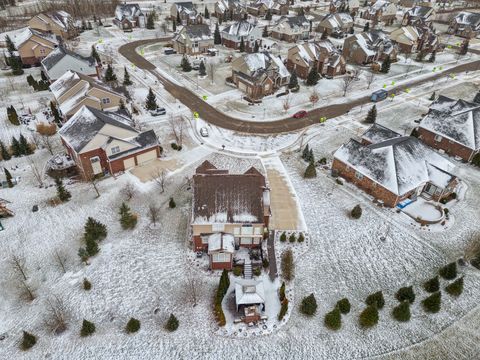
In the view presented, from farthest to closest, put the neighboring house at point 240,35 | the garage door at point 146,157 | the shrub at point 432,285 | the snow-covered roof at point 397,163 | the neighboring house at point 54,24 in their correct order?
the neighboring house at point 54,24 < the neighboring house at point 240,35 < the garage door at point 146,157 < the snow-covered roof at point 397,163 < the shrub at point 432,285

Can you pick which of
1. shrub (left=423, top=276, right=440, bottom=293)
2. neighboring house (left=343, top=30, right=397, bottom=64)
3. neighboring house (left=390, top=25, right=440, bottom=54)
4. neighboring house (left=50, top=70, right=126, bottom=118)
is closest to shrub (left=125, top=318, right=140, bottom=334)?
shrub (left=423, top=276, right=440, bottom=293)

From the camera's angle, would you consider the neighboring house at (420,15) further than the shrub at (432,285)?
Yes

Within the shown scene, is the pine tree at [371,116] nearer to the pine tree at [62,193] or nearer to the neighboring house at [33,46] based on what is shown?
the pine tree at [62,193]

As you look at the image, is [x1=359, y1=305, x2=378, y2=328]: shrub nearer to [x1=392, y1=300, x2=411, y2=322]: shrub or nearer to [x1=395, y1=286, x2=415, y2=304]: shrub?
[x1=392, y1=300, x2=411, y2=322]: shrub

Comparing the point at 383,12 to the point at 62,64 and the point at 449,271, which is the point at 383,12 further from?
the point at 449,271

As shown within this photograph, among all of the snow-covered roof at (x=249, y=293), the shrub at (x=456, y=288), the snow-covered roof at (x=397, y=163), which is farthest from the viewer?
the snow-covered roof at (x=397, y=163)

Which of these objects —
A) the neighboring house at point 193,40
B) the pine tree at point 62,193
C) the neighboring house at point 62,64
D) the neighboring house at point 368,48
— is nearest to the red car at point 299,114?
the neighboring house at point 368,48

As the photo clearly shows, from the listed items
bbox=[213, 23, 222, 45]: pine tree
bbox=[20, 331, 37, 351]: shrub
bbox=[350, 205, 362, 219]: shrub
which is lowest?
bbox=[20, 331, 37, 351]: shrub
